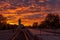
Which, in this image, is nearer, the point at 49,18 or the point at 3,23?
the point at 3,23

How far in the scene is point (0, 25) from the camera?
11994 centimetres

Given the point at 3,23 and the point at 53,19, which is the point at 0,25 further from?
the point at 53,19

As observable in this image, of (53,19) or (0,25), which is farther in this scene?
(53,19)

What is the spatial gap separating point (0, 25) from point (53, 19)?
27638 millimetres

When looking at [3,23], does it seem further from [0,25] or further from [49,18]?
[49,18]

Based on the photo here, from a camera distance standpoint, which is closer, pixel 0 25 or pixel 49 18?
pixel 0 25

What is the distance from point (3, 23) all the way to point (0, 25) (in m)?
3.31

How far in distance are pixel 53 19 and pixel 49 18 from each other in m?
2.79

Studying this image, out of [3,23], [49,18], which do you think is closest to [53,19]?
[49,18]

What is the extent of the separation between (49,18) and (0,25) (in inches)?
985

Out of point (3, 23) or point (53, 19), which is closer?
point (3, 23)

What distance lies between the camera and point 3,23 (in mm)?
123000

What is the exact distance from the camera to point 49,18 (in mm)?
132375

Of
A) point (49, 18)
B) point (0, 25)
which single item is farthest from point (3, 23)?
point (49, 18)
